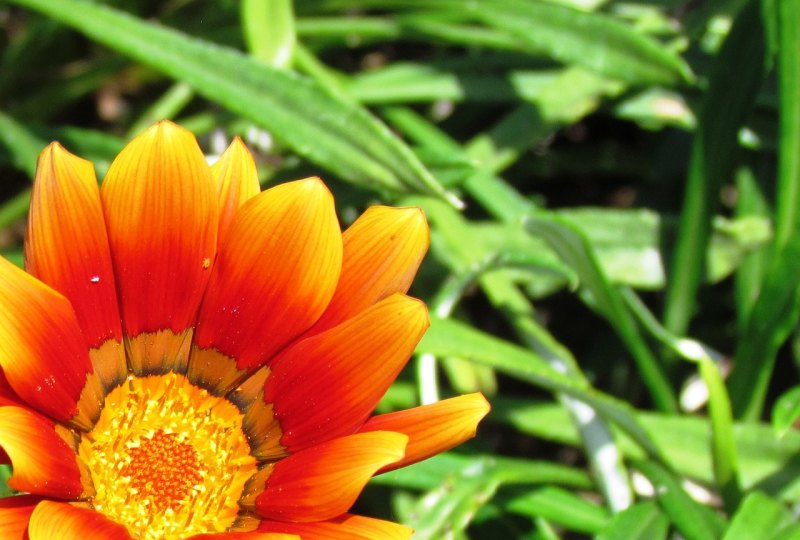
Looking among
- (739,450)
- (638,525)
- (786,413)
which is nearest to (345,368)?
(638,525)

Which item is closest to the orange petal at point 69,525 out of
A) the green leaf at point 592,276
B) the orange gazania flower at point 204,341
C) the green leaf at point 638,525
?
the orange gazania flower at point 204,341

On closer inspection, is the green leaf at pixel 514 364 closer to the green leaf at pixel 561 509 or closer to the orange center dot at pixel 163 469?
the green leaf at pixel 561 509

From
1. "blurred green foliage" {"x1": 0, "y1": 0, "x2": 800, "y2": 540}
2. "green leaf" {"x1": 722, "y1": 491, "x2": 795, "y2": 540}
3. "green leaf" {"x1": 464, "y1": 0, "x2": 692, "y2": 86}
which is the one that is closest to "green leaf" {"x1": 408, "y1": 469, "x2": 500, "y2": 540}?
"blurred green foliage" {"x1": 0, "y1": 0, "x2": 800, "y2": 540}

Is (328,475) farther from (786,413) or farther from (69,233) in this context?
(786,413)

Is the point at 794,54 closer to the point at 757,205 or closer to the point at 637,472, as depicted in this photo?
the point at 757,205

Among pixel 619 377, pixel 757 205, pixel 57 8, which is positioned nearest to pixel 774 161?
pixel 757 205

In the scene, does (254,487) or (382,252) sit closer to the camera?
(382,252)
